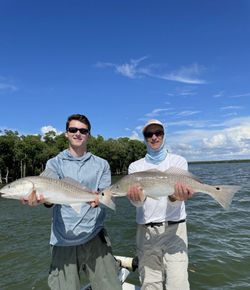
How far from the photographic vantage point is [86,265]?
19.0ft

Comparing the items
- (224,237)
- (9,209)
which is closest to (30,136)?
(9,209)

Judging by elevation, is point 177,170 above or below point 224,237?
above

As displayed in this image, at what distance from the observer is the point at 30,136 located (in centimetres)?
7562

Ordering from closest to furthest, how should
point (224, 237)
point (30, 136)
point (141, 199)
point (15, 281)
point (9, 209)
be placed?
point (141, 199)
point (15, 281)
point (224, 237)
point (9, 209)
point (30, 136)

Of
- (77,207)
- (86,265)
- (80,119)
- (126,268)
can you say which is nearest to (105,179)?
(77,207)

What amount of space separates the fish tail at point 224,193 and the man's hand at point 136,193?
1.19 meters

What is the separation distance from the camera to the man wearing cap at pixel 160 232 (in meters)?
6.32

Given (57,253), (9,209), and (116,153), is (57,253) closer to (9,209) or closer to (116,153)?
(9,209)

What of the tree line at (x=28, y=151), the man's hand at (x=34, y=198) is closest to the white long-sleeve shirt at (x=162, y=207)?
the man's hand at (x=34, y=198)

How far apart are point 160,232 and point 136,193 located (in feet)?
3.25

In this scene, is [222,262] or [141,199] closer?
[141,199]

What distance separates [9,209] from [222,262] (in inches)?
960

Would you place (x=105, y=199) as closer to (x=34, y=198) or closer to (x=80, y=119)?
(x=34, y=198)

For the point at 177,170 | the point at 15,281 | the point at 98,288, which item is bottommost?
the point at 15,281
